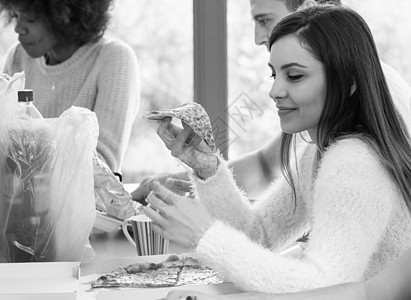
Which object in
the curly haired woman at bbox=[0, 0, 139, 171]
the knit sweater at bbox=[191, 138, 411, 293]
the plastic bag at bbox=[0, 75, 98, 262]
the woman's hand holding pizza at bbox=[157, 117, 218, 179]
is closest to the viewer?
the knit sweater at bbox=[191, 138, 411, 293]

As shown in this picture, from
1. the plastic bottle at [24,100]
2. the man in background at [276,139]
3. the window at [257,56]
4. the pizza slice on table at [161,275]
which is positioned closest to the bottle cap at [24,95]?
the plastic bottle at [24,100]

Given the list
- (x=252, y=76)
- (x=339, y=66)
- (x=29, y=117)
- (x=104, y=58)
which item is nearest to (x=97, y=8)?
(x=104, y=58)

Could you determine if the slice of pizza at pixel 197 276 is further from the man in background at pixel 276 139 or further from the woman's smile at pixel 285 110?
the man in background at pixel 276 139

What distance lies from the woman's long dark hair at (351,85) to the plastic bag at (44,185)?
1.48 feet

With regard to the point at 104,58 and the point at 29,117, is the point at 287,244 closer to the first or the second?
the point at 29,117

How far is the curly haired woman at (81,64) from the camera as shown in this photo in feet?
9.93

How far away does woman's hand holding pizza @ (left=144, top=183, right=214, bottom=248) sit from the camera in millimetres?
1462

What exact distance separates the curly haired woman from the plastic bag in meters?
1.35

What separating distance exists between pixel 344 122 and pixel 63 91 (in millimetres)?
1881

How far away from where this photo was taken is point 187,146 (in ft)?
5.66

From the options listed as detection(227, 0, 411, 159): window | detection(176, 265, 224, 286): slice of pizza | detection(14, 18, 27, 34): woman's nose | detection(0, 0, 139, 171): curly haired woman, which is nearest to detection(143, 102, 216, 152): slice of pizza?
detection(176, 265, 224, 286): slice of pizza

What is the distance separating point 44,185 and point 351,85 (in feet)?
1.99

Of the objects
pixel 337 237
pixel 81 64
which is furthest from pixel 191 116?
pixel 81 64

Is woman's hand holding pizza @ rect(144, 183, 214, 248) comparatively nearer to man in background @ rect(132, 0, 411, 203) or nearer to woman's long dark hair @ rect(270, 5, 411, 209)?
woman's long dark hair @ rect(270, 5, 411, 209)
